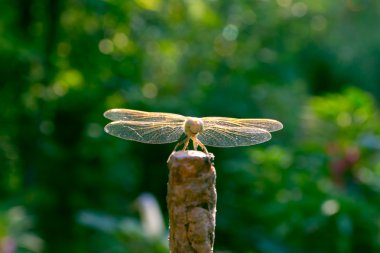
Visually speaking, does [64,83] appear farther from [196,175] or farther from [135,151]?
[196,175]

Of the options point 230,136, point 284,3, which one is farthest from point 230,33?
point 230,136

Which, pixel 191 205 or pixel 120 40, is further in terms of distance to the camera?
pixel 120 40

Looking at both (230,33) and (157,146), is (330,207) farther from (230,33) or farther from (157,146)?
(230,33)

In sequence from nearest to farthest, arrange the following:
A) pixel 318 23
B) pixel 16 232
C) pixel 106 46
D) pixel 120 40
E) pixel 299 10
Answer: pixel 16 232 < pixel 106 46 < pixel 120 40 < pixel 299 10 < pixel 318 23

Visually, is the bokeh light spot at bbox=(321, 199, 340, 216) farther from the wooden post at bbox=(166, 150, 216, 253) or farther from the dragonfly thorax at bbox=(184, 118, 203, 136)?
the wooden post at bbox=(166, 150, 216, 253)

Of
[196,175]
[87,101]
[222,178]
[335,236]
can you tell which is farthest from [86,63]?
[196,175]

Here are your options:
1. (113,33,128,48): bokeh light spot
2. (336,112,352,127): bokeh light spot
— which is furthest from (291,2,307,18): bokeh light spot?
(336,112,352,127): bokeh light spot

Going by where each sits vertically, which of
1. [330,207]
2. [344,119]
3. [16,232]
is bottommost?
[16,232]
